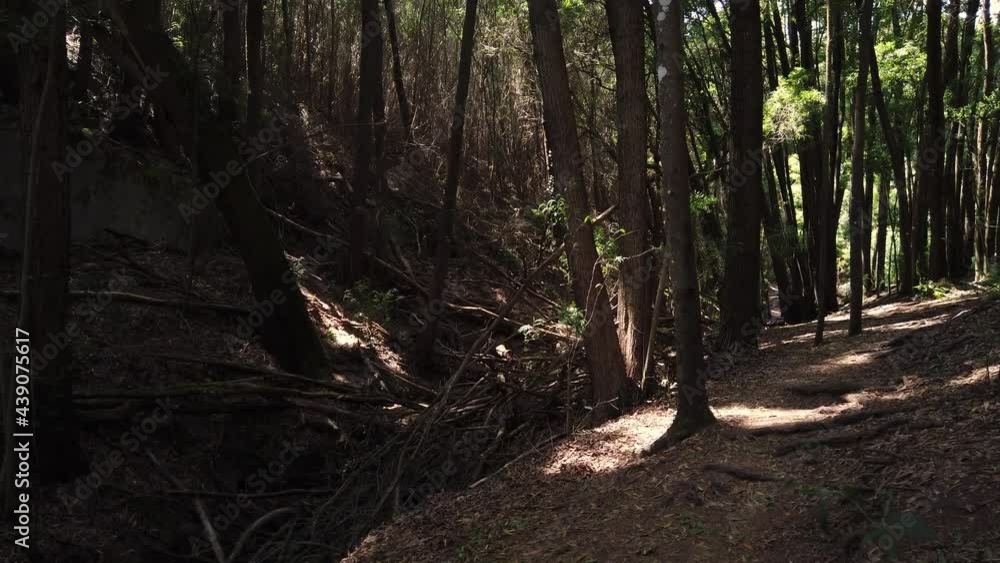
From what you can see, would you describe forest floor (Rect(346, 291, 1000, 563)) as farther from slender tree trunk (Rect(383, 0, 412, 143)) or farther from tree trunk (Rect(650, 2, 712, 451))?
slender tree trunk (Rect(383, 0, 412, 143))

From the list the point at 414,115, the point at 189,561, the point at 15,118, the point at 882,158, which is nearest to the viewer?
the point at 189,561

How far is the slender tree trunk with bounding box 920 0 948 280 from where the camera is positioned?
1511cm

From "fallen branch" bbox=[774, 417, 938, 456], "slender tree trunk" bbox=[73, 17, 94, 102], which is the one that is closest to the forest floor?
"fallen branch" bbox=[774, 417, 938, 456]

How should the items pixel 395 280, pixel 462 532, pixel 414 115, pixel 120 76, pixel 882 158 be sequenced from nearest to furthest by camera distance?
1. pixel 462 532
2. pixel 120 76
3. pixel 395 280
4. pixel 414 115
5. pixel 882 158

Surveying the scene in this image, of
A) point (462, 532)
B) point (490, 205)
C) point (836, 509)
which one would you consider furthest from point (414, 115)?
point (836, 509)

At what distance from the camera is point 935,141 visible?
51.1 feet

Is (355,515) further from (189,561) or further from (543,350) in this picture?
(543,350)

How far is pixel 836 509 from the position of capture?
4.80 metres

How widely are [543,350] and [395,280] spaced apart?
4199 millimetres

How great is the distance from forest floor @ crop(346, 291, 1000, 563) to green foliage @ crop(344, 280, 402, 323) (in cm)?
577

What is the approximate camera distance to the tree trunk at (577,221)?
326 inches

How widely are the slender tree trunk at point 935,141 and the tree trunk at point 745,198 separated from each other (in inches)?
220

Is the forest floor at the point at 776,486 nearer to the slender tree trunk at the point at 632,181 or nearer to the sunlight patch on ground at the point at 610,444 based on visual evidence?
the sunlight patch on ground at the point at 610,444

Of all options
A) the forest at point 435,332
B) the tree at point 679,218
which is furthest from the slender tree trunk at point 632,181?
the tree at point 679,218
